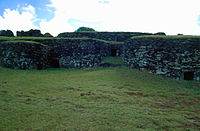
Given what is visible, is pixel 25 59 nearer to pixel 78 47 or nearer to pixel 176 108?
pixel 78 47

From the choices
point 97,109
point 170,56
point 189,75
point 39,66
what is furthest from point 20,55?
point 189,75

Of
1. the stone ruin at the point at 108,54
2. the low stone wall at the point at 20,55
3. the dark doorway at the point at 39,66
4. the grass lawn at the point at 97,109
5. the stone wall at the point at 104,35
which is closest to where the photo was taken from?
the grass lawn at the point at 97,109

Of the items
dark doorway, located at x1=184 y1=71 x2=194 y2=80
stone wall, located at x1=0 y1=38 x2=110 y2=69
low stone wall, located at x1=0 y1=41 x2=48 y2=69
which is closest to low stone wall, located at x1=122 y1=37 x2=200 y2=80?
dark doorway, located at x1=184 y1=71 x2=194 y2=80

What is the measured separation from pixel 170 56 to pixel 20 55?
12.5 m

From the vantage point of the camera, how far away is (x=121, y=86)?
745cm

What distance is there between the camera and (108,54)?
52.2 feet

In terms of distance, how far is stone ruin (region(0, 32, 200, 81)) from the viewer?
922 cm

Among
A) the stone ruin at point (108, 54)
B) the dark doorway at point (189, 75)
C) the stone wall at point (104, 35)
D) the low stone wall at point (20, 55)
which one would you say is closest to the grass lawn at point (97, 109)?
the stone ruin at point (108, 54)

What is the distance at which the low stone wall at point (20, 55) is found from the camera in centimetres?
1107

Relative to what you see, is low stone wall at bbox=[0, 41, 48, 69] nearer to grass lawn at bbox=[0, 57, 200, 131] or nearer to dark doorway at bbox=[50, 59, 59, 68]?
dark doorway at bbox=[50, 59, 59, 68]

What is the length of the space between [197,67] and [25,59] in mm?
13822

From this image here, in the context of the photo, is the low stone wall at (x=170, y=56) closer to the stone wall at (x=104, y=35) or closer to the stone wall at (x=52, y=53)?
the stone wall at (x=52, y=53)

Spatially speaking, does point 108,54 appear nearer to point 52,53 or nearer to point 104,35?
point 104,35

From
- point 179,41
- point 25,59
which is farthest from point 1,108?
point 179,41
